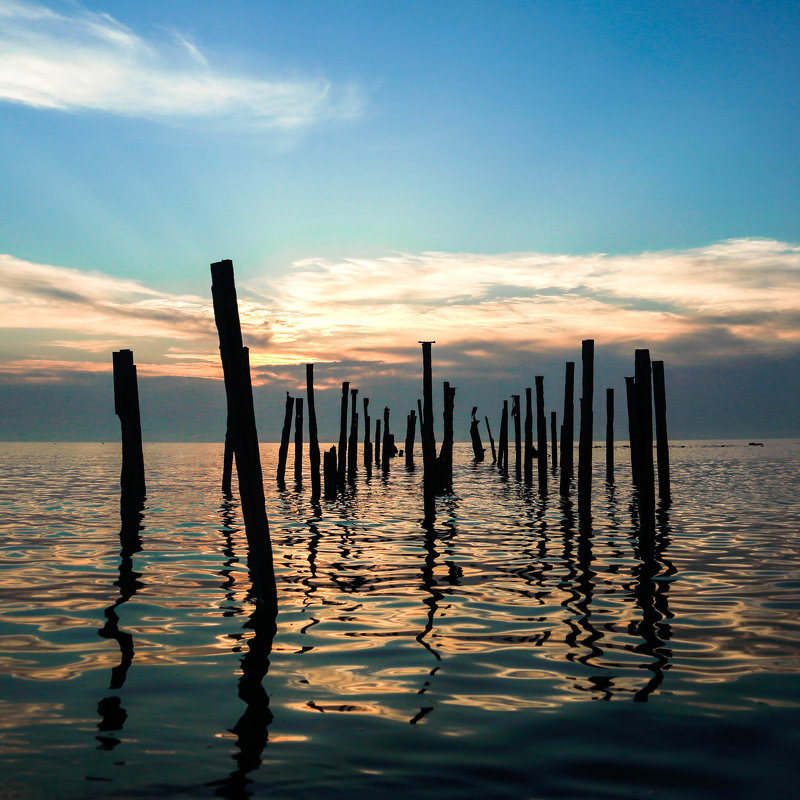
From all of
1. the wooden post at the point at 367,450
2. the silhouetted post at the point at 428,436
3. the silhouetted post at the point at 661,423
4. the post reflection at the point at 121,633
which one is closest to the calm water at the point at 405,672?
the post reflection at the point at 121,633

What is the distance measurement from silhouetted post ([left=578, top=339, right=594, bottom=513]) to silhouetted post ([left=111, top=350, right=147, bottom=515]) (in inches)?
298

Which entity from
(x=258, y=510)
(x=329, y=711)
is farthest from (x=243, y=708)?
(x=258, y=510)

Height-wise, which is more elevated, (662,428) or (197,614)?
(662,428)

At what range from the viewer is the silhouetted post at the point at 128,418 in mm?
12781

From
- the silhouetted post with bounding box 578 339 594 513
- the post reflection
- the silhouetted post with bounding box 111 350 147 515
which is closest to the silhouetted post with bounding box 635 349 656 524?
the silhouetted post with bounding box 578 339 594 513

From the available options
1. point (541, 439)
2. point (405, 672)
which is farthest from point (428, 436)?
point (405, 672)

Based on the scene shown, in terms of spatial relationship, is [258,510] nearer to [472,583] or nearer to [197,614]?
[197,614]

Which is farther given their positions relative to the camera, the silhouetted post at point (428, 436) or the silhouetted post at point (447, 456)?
the silhouetted post at point (447, 456)

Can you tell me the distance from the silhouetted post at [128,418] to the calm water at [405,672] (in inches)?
36.7

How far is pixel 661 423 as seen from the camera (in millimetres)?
17781

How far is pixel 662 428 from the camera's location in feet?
58.5

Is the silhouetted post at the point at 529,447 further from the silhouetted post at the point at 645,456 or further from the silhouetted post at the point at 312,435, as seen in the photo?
the silhouetted post at the point at 645,456

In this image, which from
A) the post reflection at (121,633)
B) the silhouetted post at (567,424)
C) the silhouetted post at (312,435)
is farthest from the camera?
the silhouetted post at (312,435)

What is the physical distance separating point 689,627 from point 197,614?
15.2ft
